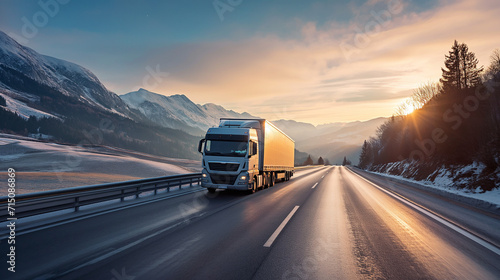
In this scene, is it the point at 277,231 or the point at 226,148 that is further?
the point at 226,148

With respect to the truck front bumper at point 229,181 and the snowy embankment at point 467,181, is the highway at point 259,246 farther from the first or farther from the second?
the snowy embankment at point 467,181

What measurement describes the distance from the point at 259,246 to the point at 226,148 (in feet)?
28.5

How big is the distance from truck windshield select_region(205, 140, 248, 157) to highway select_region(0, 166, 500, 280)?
4.88 metres

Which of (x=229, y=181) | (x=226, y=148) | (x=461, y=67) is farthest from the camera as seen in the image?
(x=461, y=67)

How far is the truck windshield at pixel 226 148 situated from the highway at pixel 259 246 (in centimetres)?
488

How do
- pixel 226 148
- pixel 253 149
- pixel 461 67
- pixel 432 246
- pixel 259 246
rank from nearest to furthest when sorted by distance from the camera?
pixel 259 246, pixel 432 246, pixel 226 148, pixel 253 149, pixel 461 67

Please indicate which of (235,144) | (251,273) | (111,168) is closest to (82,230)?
(251,273)

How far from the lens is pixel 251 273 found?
406 cm

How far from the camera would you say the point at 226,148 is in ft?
45.3

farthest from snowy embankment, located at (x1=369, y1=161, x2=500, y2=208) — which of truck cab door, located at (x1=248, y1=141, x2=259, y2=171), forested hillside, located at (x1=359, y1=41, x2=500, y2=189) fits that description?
truck cab door, located at (x1=248, y1=141, x2=259, y2=171)

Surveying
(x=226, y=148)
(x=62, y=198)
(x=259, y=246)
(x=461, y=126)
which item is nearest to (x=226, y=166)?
(x=226, y=148)

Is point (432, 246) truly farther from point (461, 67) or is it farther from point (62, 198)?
point (461, 67)

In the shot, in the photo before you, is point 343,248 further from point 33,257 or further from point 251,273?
point 33,257

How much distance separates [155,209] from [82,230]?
2.92 meters
